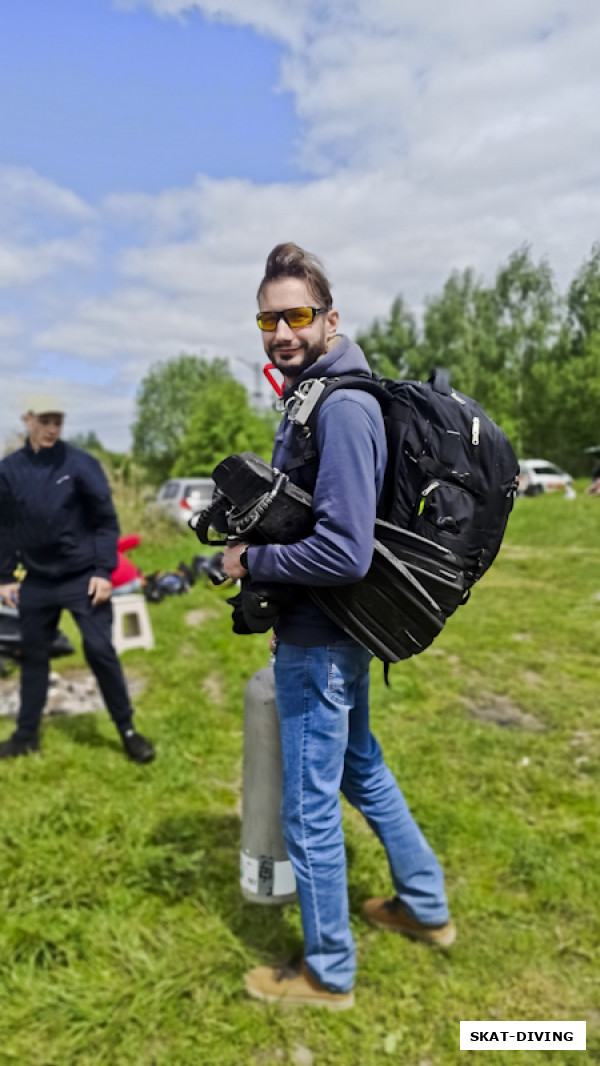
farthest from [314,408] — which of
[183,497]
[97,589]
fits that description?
[183,497]

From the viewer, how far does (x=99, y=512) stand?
4.64 m

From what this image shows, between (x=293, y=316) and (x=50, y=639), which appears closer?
(x=293, y=316)

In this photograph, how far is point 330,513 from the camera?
2.04m

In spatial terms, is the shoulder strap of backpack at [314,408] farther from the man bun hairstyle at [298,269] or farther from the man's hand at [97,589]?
the man's hand at [97,589]

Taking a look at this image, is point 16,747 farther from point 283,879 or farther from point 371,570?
point 371,570

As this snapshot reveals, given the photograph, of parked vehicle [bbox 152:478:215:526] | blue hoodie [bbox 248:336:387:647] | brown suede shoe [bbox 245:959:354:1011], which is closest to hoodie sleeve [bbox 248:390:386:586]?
blue hoodie [bbox 248:336:387:647]

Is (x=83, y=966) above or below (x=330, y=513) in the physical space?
below

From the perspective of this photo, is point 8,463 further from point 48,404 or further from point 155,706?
point 155,706

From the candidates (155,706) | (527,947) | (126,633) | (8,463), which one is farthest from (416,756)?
(126,633)

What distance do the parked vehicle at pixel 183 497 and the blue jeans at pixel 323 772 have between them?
15040mm

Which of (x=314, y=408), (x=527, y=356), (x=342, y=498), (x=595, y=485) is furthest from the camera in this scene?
(x=527, y=356)

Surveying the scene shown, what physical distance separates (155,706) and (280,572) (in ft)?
13.6

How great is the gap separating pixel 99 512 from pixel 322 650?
9.00 feet

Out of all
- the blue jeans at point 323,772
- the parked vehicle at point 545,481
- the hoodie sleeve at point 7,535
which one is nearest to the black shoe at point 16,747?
the hoodie sleeve at point 7,535
